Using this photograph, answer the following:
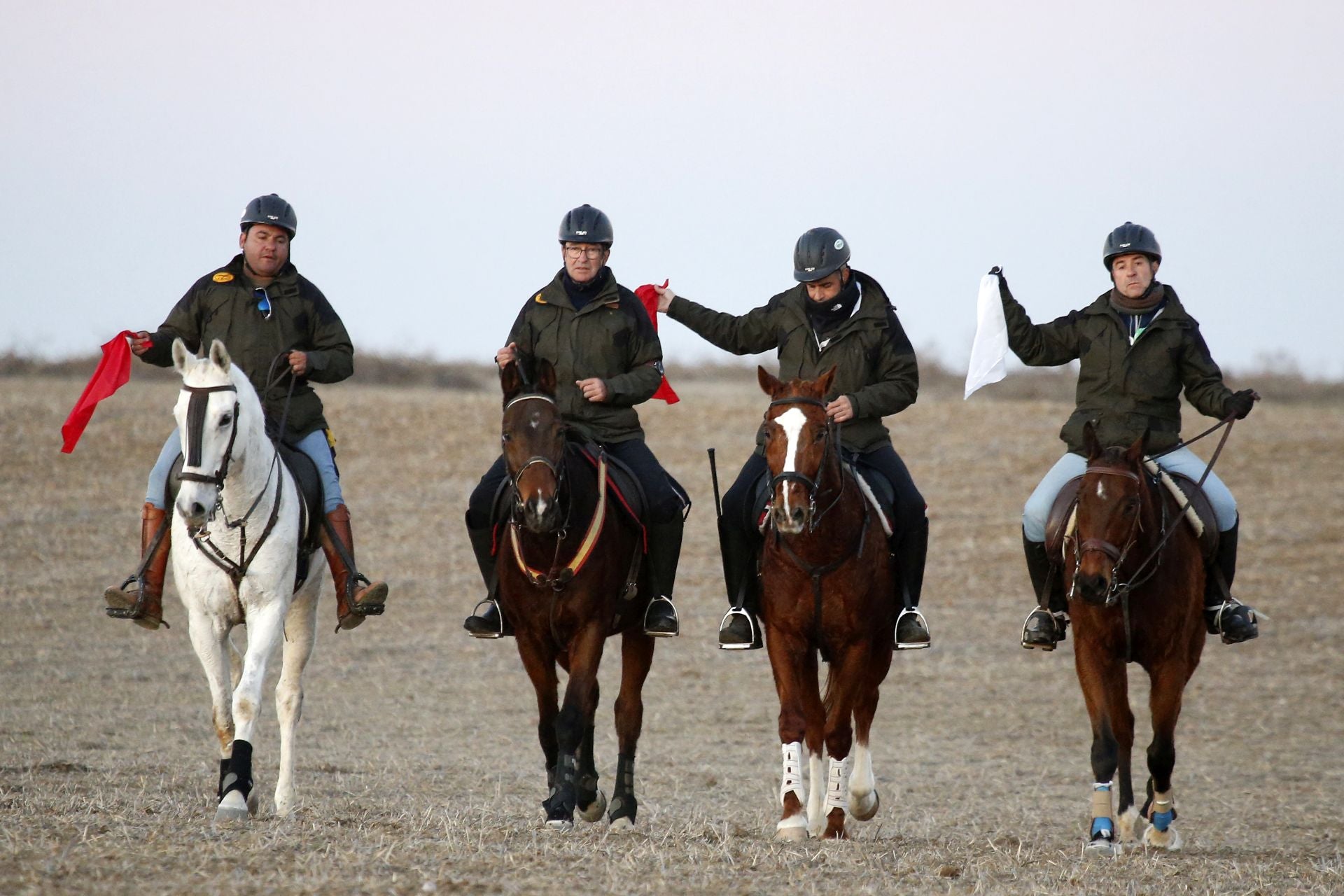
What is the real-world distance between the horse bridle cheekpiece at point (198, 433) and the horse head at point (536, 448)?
59.0 inches

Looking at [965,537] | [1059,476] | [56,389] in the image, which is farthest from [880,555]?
[56,389]

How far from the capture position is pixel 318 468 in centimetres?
949

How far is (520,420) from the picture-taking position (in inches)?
330

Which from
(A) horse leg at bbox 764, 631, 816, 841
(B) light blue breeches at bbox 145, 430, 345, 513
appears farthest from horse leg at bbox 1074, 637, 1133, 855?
(B) light blue breeches at bbox 145, 430, 345, 513

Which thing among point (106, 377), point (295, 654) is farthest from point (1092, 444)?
point (106, 377)

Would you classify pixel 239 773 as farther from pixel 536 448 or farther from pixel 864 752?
pixel 864 752

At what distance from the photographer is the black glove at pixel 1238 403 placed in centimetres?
936

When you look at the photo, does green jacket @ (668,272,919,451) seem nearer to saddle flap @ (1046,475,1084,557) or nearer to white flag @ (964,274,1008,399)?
white flag @ (964,274,1008,399)

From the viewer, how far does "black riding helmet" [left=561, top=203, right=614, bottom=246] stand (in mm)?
9422

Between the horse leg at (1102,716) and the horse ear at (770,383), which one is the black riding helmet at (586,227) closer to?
the horse ear at (770,383)

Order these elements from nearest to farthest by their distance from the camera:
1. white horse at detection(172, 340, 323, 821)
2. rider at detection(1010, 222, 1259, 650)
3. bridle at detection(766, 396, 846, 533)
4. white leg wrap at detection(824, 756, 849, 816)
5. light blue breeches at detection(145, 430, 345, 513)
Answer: white horse at detection(172, 340, 323, 821) → bridle at detection(766, 396, 846, 533) → light blue breeches at detection(145, 430, 345, 513) → white leg wrap at detection(824, 756, 849, 816) → rider at detection(1010, 222, 1259, 650)

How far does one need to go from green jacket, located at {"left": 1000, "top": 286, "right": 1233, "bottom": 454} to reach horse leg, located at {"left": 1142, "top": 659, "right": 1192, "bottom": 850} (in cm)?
142

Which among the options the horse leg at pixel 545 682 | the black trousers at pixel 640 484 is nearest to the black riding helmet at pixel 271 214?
the black trousers at pixel 640 484

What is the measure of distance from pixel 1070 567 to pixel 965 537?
50.6ft
